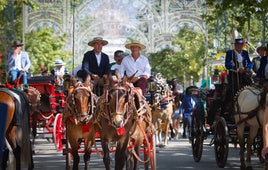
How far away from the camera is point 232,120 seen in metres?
17.9

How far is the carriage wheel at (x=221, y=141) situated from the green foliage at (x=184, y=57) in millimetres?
61850

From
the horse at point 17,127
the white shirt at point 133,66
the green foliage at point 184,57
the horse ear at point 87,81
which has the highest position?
the green foliage at point 184,57

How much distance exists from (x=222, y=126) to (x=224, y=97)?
88 cm

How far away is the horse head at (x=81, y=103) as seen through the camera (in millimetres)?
14446

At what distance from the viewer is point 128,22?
106 m

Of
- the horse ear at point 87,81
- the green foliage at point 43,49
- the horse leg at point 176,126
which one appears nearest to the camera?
the horse ear at point 87,81

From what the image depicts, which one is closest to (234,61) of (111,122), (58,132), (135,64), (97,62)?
(135,64)

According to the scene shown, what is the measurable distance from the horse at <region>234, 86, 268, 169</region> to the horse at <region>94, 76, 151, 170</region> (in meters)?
2.86

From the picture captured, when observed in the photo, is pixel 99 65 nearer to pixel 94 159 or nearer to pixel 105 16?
pixel 94 159

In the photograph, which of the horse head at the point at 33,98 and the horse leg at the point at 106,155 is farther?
the horse head at the point at 33,98

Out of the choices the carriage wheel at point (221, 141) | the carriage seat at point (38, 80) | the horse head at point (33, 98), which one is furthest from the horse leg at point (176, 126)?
the carriage wheel at point (221, 141)

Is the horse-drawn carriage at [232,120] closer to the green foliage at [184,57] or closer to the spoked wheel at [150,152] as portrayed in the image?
the spoked wheel at [150,152]

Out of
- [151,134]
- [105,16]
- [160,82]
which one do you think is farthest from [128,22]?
[151,134]

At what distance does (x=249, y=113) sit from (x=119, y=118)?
12.8 feet
